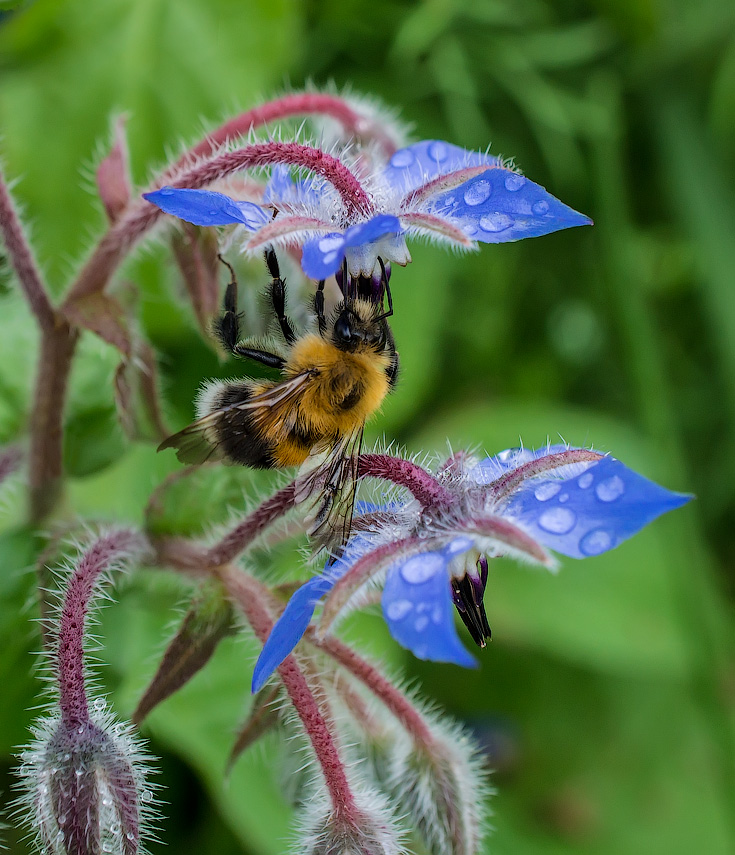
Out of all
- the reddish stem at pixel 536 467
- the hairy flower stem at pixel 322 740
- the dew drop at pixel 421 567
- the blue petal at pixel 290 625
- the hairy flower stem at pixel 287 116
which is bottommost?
the hairy flower stem at pixel 322 740

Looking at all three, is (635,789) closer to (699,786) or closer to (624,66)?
(699,786)

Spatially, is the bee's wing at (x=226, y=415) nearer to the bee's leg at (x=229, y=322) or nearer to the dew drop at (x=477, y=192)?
the bee's leg at (x=229, y=322)

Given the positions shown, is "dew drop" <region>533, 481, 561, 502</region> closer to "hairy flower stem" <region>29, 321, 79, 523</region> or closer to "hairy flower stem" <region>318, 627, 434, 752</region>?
"hairy flower stem" <region>318, 627, 434, 752</region>

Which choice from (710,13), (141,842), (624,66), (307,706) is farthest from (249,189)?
(710,13)

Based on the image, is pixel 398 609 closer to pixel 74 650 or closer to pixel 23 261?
pixel 74 650

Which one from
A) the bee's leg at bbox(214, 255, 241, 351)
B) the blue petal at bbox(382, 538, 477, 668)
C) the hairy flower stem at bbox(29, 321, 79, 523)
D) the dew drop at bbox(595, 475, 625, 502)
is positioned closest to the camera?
the blue petal at bbox(382, 538, 477, 668)

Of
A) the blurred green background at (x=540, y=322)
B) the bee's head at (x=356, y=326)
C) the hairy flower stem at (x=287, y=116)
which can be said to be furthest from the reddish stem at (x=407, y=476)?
the blurred green background at (x=540, y=322)

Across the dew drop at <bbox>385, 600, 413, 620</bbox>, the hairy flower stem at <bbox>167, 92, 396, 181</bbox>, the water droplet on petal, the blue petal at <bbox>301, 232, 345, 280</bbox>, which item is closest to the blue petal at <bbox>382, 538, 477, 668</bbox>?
the dew drop at <bbox>385, 600, 413, 620</bbox>
